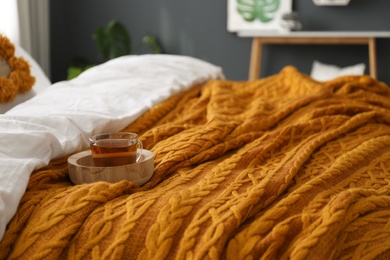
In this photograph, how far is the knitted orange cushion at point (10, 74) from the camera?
1618 mm

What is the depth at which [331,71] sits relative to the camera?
390 cm

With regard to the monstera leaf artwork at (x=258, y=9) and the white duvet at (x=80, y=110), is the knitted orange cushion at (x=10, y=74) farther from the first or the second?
the monstera leaf artwork at (x=258, y=9)

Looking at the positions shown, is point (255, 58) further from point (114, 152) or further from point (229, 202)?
point (229, 202)

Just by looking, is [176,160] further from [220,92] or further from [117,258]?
[220,92]

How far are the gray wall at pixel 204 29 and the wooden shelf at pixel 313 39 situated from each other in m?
0.16

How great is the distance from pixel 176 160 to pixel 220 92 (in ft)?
2.38

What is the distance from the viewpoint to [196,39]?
14.8 ft

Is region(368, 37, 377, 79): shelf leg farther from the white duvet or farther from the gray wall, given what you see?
the white duvet

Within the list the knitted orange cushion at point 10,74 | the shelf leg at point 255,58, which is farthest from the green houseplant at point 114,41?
the knitted orange cushion at point 10,74

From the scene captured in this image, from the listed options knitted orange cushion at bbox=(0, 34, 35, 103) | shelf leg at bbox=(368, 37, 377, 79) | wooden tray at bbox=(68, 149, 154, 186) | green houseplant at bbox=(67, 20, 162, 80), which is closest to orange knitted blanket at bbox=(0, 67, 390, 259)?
wooden tray at bbox=(68, 149, 154, 186)

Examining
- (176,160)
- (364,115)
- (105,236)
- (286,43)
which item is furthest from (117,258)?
(286,43)

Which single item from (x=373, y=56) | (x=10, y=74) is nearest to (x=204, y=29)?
(x=373, y=56)

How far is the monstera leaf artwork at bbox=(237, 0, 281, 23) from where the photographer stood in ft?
13.8

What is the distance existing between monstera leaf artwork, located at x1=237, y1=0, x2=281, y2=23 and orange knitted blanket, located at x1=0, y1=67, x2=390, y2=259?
9.28 feet
